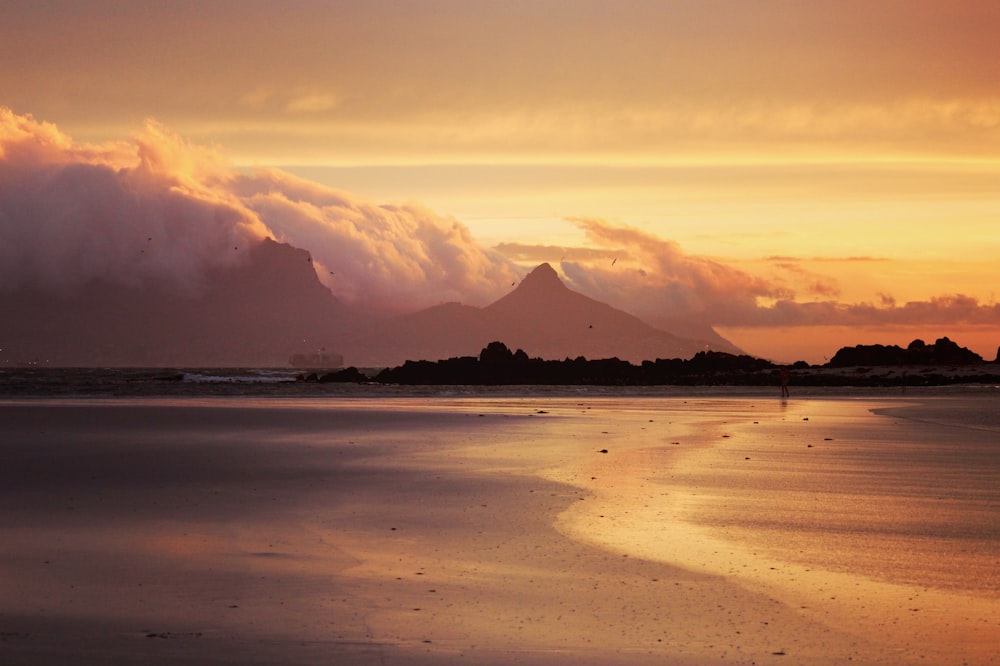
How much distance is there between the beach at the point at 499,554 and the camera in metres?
7.90

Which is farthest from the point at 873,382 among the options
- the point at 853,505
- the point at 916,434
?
the point at 853,505

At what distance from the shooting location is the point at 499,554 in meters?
11.4

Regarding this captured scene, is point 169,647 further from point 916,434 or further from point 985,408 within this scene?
point 985,408

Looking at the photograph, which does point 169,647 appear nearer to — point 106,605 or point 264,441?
point 106,605

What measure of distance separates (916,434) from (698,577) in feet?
68.7

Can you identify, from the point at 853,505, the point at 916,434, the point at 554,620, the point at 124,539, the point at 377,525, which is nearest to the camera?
the point at 554,620

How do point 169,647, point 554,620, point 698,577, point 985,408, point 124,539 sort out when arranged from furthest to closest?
point 985,408, point 124,539, point 698,577, point 554,620, point 169,647

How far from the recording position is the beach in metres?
7.90

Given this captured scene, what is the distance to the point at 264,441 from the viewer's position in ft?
87.9

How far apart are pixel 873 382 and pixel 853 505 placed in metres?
65.9

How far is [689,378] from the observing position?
86.5m

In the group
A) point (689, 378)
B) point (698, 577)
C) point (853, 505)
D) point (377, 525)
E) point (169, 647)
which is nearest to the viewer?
point (169, 647)

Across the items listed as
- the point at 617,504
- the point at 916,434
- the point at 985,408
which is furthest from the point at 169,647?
the point at 985,408

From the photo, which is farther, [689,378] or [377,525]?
[689,378]
